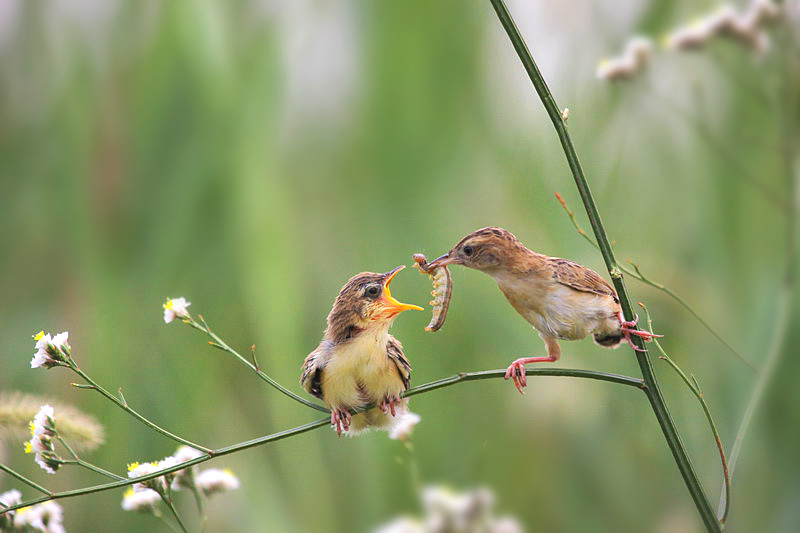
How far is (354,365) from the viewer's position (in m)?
0.50

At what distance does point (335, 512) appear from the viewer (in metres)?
1.34

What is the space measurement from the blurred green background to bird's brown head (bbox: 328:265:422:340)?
694 mm

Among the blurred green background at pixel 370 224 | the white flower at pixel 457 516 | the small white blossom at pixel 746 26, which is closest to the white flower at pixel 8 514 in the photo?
the white flower at pixel 457 516

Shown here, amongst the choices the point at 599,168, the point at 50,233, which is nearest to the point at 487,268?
the point at 599,168

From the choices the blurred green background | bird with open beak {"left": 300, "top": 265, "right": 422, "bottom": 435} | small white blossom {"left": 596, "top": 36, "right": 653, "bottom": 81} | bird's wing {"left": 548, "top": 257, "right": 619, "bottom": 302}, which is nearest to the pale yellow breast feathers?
bird with open beak {"left": 300, "top": 265, "right": 422, "bottom": 435}

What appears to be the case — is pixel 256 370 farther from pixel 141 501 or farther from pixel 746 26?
pixel 746 26

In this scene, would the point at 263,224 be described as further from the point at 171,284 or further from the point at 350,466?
the point at 350,466

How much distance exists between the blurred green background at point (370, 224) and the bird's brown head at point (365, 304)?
0.69 m

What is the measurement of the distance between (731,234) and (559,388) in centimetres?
40

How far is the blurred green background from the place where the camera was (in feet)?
4.17

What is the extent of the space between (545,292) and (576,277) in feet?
0.08

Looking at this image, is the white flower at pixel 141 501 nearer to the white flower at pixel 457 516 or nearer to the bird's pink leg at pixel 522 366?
the white flower at pixel 457 516

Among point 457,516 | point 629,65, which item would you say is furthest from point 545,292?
point 629,65

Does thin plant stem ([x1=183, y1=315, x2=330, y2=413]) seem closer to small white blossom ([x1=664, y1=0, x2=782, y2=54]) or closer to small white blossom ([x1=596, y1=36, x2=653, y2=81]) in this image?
small white blossom ([x1=596, y1=36, x2=653, y2=81])
